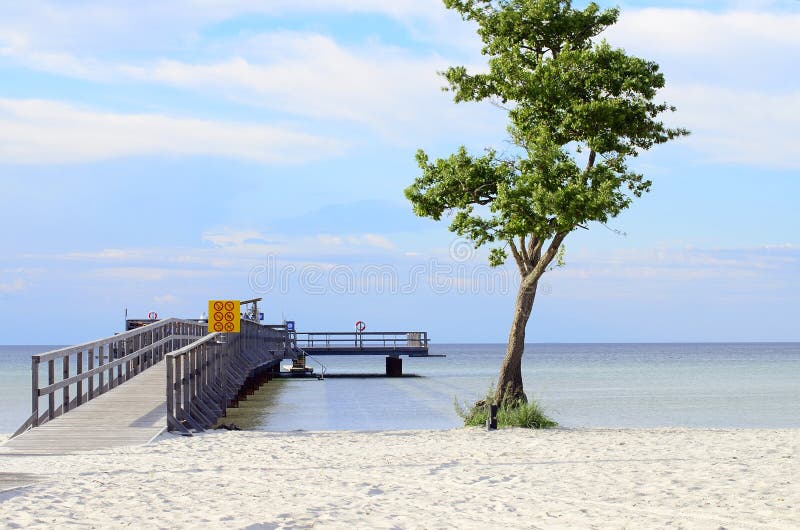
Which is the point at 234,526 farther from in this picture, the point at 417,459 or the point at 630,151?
the point at 630,151

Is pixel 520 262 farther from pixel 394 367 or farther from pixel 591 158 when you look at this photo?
pixel 394 367

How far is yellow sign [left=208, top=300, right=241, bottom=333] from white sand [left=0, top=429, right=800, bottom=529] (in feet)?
21.9

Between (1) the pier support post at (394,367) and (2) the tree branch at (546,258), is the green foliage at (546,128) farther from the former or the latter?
(1) the pier support post at (394,367)

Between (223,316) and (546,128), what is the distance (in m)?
8.26

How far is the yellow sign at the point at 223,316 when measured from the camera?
21.6 m

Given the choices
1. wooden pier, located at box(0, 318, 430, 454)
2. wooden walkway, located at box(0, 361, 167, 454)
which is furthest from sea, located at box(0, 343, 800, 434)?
wooden walkway, located at box(0, 361, 167, 454)

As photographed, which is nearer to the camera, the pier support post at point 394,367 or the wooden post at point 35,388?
the wooden post at point 35,388

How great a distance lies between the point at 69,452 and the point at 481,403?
9.87 meters

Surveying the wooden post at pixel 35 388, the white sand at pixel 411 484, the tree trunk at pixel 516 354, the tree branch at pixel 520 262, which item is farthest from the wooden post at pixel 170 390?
the tree branch at pixel 520 262

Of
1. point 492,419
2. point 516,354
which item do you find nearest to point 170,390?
point 492,419

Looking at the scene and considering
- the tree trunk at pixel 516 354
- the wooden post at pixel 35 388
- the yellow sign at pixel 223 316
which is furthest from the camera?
the yellow sign at pixel 223 316

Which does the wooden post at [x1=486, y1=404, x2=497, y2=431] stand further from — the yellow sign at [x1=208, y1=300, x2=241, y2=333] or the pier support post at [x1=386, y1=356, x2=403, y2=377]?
the pier support post at [x1=386, y1=356, x2=403, y2=377]

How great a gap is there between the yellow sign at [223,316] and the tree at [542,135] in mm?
4792

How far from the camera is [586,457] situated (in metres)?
13.2
